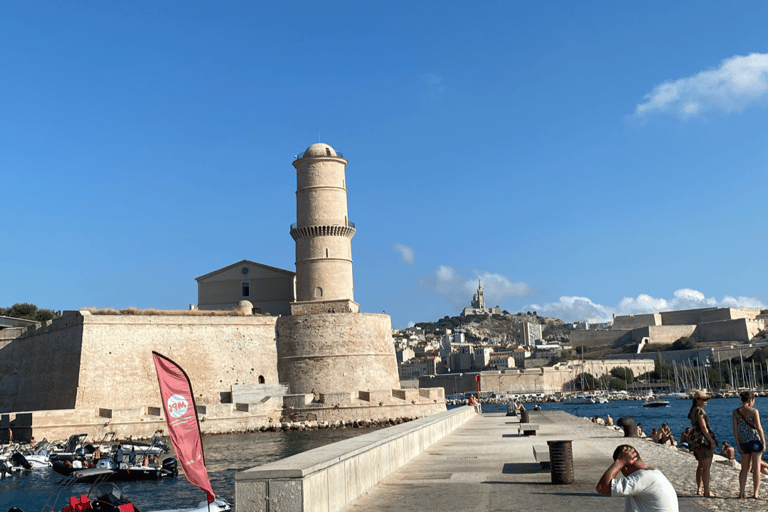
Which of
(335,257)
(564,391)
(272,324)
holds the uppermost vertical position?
(335,257)

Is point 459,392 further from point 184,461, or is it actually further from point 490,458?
point 184,461

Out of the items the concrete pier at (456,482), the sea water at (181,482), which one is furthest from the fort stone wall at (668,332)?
the concrete pier at (456,482)

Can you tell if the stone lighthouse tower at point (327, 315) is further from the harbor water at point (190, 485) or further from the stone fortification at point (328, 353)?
the harbor water at point (190, 485)

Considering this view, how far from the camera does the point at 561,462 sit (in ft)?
24.6

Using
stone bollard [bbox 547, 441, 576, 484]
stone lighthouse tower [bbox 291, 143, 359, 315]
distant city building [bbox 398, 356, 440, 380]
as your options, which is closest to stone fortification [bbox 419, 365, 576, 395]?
distant city building [bbox 398, 356, 440, 380]

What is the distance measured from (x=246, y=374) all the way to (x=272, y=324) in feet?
9.11

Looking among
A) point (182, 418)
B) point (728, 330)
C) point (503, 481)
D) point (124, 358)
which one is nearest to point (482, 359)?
point (728, 330)

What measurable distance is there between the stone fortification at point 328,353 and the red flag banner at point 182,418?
29460 mm

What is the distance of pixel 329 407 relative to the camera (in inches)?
1260

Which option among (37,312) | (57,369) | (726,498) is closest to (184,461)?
(726,498)

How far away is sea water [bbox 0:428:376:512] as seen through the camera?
14.4 m

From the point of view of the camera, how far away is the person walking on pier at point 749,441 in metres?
6.70

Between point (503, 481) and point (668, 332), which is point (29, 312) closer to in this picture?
point (503, 481)

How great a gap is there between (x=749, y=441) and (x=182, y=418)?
5.22 metres
